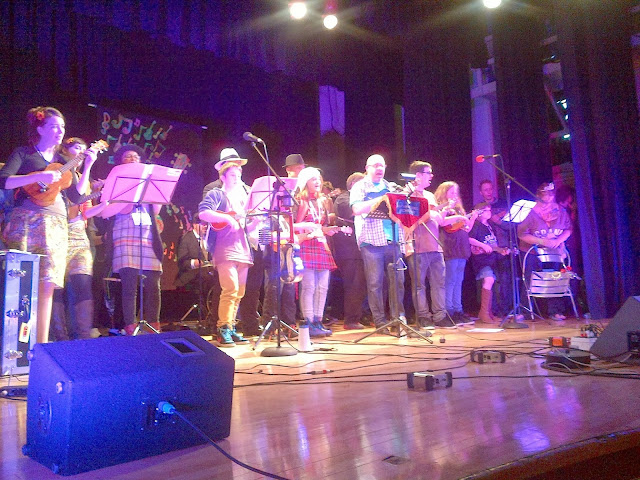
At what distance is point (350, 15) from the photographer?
8242 millimetres

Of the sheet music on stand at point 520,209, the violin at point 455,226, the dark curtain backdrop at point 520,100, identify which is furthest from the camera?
the dark curtain backdrop at point 520,100

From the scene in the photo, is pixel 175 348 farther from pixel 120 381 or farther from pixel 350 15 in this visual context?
pixel 350 15

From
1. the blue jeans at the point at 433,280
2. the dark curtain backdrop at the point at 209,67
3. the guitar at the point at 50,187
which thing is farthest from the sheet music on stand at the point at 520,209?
the guitar at the point at 50,187

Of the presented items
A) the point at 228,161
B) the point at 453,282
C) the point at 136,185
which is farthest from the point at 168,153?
the point at 453,282

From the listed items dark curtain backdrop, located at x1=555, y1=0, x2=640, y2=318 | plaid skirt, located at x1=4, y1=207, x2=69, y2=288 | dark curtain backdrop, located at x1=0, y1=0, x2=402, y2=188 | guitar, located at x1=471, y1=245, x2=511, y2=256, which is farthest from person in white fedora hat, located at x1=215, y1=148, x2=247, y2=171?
dark curtain backdrop, located at x1=555, y1=0, x2=640, y2=318

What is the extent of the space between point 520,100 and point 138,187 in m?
6.24

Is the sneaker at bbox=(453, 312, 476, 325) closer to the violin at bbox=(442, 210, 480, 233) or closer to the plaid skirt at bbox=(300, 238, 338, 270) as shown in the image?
the violin at bbox=(442, 210, 480, 233)

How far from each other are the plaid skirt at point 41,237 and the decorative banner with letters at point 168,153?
3.23 m

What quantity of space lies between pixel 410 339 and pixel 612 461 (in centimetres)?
339

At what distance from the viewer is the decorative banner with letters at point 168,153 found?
709 centimetres

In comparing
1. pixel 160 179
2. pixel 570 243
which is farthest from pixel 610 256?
pixel 160 179

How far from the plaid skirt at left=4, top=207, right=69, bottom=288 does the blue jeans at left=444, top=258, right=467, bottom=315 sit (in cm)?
453

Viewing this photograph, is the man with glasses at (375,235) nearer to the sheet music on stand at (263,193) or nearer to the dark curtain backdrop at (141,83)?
the sheet music on stand at (263,193)

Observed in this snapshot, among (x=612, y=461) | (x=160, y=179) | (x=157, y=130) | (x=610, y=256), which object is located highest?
(x=157, y=130)
